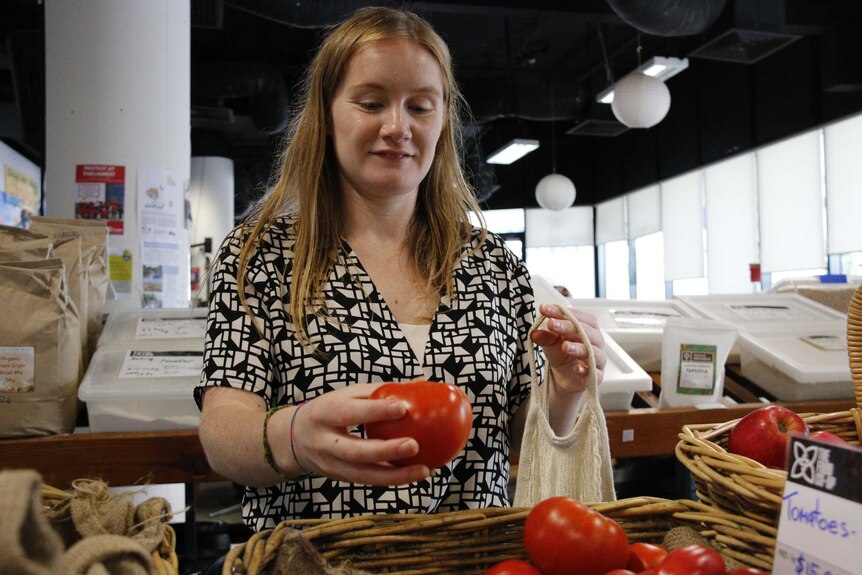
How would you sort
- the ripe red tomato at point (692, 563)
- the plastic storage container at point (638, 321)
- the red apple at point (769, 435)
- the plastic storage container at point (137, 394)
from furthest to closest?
the plastic storage container at point (638, 321) < the plastic storage container at point (137, 394) < the red apple at point (769, 435) < the ripe red tomato at point (692, 563)

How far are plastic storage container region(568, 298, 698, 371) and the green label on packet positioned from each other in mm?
361

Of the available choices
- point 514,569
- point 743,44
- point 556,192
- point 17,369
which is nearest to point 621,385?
point 514,569

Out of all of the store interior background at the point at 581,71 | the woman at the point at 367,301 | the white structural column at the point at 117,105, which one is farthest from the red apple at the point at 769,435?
the store interior background at the point at 581,71

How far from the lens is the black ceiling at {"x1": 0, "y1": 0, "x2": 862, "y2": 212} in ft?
20.3

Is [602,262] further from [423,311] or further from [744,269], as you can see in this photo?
[423,311]

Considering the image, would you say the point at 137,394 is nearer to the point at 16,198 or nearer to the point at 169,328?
the point at 169,328

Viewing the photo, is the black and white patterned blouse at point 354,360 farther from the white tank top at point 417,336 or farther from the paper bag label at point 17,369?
the paper bag label at point 17,369

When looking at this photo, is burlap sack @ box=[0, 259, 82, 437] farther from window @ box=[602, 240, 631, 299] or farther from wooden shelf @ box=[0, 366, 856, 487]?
window @ box=[602, 240, 631, 299]

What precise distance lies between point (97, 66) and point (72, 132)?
0.31 metres

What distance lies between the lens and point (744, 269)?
8.70 meters

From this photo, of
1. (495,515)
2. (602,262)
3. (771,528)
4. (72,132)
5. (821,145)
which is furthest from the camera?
(602,262)

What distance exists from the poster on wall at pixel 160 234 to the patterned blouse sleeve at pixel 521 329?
217 centimetres

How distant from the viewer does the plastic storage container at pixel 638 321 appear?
2.53 m

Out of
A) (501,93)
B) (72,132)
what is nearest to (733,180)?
(501,93)
